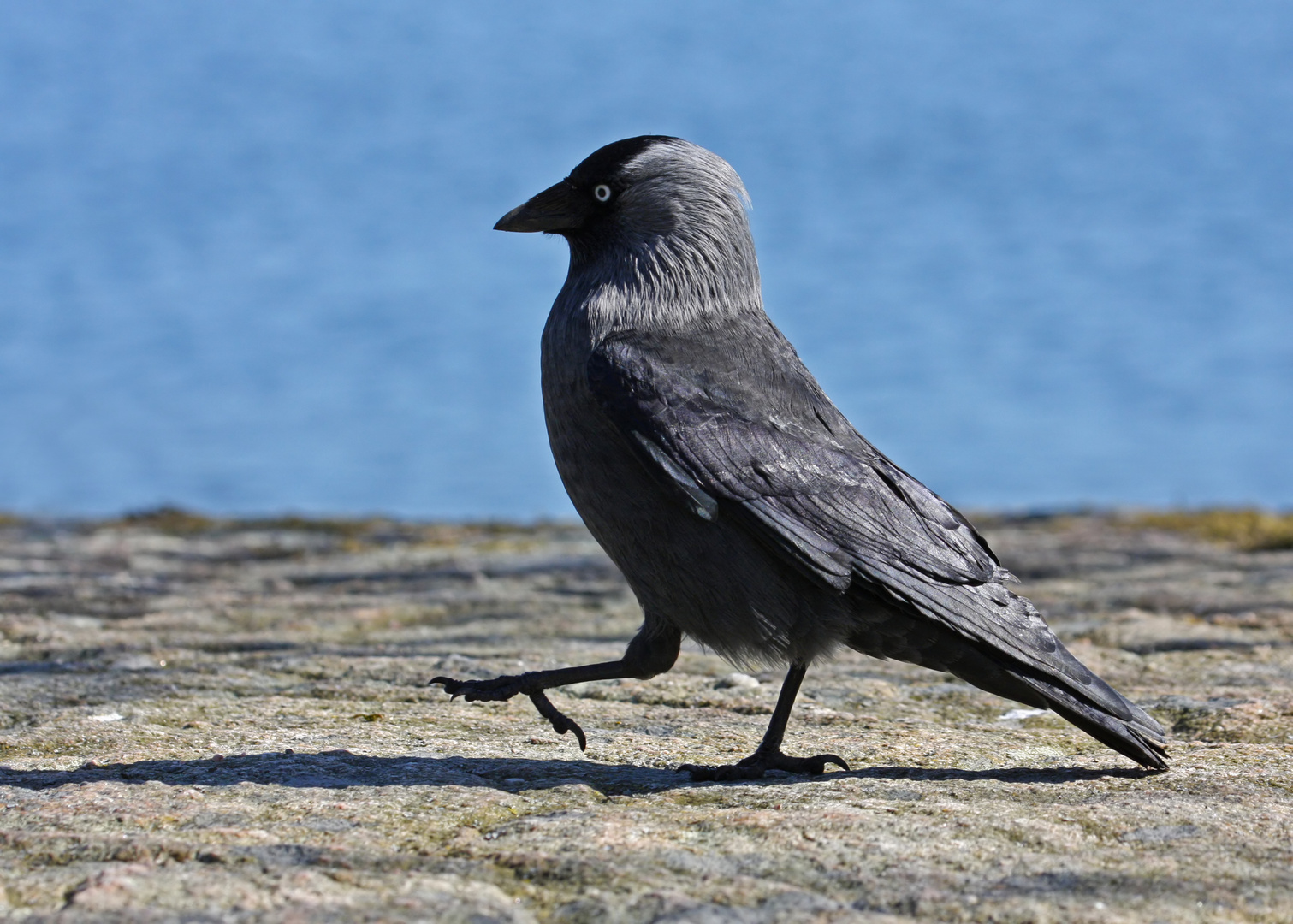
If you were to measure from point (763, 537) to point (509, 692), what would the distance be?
0.71 meters

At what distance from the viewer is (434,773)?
8.71 feet

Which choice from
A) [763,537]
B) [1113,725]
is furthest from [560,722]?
[1113,725]

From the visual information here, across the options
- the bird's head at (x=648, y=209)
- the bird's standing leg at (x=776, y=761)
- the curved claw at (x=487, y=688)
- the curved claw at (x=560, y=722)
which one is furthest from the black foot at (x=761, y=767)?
the bird's head at (x=648, y=209)

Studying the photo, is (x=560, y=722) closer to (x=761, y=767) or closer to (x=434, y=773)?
(x=434, y=773)

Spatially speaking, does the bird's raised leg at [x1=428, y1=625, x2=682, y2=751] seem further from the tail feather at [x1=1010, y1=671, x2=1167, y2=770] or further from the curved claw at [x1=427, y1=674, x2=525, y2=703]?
the tail feather at [x1=1010, y1=671, x2=1167, y2=770]

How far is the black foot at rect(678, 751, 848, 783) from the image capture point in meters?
2.76

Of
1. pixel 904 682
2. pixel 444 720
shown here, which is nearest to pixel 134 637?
pixel 444 720

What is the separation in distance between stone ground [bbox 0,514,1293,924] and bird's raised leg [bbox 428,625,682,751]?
0.11 metres

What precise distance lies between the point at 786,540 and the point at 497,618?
8.39 feet

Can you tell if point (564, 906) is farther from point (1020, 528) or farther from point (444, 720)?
point (1020, 528)

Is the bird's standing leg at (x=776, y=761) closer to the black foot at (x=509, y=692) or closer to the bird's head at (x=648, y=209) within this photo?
the black foot at (x=509, y=692)

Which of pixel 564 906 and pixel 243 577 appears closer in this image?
pixel 564 906

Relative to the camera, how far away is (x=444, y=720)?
10.9 feet

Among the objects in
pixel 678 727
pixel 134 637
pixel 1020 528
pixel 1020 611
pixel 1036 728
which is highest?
pixel 1020 528
